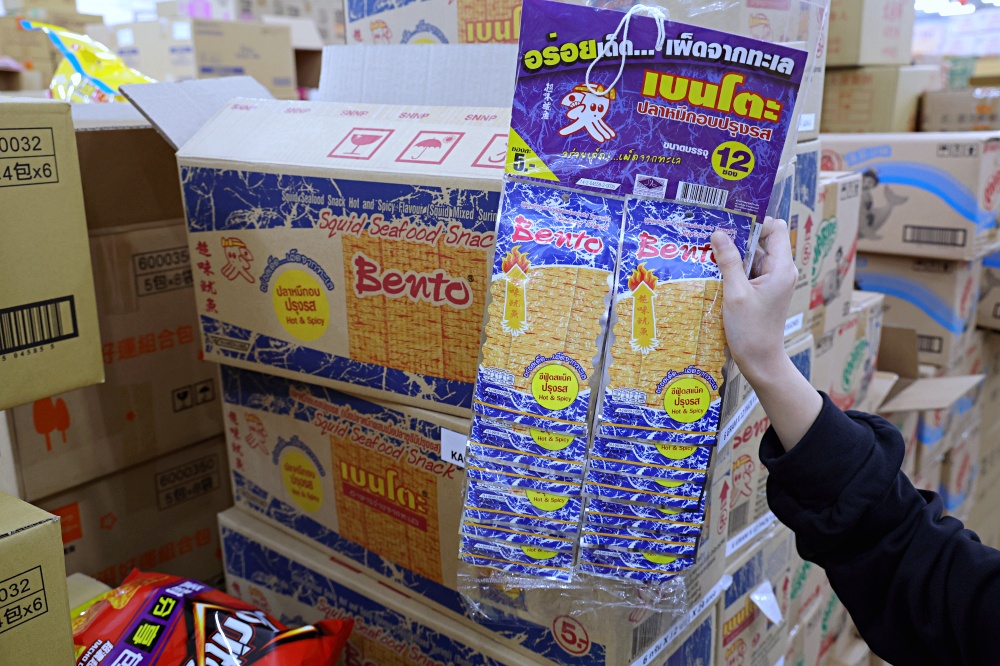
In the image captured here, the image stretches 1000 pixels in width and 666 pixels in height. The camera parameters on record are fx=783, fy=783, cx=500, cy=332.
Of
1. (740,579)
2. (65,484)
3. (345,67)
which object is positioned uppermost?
(345,67)

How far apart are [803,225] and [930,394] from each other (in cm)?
100

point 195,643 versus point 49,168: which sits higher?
point 49,168

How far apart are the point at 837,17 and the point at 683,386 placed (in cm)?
208

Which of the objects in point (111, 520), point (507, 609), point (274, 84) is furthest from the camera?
point (274, 84)

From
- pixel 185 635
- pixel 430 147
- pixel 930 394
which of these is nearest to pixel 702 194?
pixel 430 147

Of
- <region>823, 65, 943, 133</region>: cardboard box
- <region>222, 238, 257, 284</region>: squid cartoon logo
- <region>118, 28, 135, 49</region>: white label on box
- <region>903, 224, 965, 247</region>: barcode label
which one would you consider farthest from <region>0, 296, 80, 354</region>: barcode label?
<region>118, 28, 135, 49</region>: white label on box

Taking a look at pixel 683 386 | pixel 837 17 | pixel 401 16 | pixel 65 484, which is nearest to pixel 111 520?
pixel 65 484

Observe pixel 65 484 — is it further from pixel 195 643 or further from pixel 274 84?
pixel 274 84

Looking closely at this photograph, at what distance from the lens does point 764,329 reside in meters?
0.72

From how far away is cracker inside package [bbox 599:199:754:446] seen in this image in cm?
71

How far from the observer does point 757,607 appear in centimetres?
126

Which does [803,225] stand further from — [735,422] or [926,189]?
[926,189]

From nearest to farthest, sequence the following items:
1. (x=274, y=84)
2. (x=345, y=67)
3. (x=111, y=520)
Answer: (x=345, y=67)
(x=111, y=520)
(x=274, y=84)

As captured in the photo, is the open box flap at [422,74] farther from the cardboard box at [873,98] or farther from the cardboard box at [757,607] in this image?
the cardboard box at [873,98]
